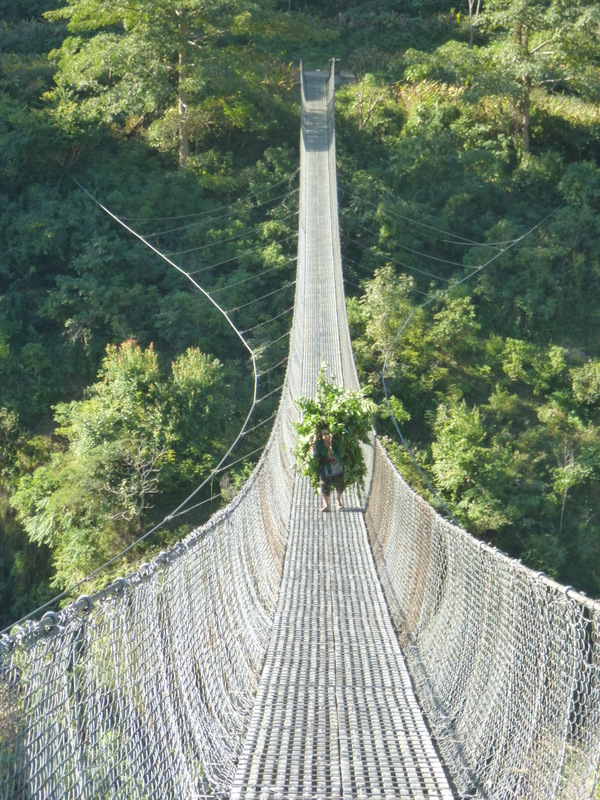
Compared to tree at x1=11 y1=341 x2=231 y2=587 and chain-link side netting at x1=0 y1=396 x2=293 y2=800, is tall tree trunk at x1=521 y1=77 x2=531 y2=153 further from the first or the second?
chain-link side netting at x1=0 y1=396 x2=293 y2=800

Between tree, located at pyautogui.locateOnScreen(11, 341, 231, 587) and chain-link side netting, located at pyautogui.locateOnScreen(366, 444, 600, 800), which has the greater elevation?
tree, located at pyautogui.locateOnScreen(11, 341, 231, 587)

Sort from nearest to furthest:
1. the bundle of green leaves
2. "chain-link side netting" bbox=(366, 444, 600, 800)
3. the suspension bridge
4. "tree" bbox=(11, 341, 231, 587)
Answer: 1. the suspension bridge
2. "chain-link side netting" bbox=(366, 444, 600, 800)
3. the bundle of green leaves
4. "tree" bbox=(11, 341, 231, 587)

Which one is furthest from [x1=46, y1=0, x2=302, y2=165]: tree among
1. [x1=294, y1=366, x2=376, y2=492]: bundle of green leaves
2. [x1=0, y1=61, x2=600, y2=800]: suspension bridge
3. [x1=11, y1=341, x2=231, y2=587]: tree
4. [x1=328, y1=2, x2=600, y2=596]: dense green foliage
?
[x1=0, y1=61, x2=600, y2=800]: suspension bridge

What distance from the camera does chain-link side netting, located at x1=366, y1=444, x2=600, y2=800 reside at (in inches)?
113

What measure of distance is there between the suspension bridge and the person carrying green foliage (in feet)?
1.95

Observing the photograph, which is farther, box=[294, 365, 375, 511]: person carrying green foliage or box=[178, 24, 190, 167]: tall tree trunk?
box=[178, 24, 190, 167]: tall tree trunk

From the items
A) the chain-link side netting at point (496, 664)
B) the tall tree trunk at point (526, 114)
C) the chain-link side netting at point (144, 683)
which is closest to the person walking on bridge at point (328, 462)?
the chain-link side netting at point (496, 664)

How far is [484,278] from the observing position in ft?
37.5

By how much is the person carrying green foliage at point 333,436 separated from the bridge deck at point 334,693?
1.11 feet

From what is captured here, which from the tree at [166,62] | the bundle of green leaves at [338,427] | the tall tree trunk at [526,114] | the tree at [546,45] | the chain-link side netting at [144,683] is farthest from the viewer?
the tall tree trunk at [526,114]

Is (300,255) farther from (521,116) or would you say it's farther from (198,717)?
(198,717)

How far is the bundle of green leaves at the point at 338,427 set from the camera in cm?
585

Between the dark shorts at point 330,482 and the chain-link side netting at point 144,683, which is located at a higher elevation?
the dark shorts at point 330,482

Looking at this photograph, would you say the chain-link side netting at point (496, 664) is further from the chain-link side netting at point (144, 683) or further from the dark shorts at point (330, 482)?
the dark shorts at point (330, 482)
